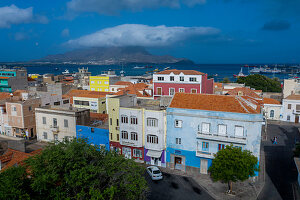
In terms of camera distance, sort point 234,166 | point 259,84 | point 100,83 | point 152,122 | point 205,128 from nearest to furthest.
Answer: point 234,166
point 205,128
point 152,122
point 100,83
point 259,84

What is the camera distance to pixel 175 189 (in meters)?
31.1

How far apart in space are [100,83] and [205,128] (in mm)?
58961

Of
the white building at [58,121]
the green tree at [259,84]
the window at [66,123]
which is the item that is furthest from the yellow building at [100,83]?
the green tree at [259,84]

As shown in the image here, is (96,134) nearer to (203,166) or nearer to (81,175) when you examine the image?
(203,166)

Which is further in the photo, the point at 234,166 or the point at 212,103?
the point at 212,103

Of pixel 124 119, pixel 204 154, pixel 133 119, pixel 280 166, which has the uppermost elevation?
pixel 133 119

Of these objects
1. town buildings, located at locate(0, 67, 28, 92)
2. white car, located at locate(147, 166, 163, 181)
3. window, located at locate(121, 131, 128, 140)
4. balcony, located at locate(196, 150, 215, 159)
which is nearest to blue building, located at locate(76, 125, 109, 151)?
window, located at locate(121, 131, 128, 140)

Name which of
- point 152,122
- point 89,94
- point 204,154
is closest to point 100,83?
point 89,94

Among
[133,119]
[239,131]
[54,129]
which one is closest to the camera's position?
[239,131]

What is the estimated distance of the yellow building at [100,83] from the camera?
278 feet

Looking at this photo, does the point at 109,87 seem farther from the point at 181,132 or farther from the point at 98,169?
the point at 98,169

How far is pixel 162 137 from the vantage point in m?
35.8

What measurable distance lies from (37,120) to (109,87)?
37.9 metres

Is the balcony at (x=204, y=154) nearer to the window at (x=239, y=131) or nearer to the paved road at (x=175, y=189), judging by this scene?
the paved road at (x=175, y=189)
